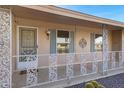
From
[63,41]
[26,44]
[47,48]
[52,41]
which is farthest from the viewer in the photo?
[63,41]

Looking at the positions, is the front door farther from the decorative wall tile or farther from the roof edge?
the roof edge

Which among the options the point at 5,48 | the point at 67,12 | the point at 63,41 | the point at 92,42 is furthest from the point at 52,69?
the point at 92,42

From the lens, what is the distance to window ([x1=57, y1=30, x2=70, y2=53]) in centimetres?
1013

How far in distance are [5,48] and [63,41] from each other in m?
5.34

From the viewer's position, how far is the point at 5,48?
5273mm

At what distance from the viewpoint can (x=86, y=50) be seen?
463 inches

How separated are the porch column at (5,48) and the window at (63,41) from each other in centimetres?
492

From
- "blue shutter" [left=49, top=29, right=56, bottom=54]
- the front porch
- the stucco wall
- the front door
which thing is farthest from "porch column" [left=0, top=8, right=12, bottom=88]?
"blue shutter" [left=49, top=29, right=56, bottom=54]

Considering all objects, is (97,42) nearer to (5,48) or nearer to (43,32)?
(43,32)

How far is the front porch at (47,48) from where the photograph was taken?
5.35 metres

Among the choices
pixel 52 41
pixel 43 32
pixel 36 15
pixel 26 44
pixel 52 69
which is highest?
pixel 36 15

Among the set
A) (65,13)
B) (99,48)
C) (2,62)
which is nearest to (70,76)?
(65,13)

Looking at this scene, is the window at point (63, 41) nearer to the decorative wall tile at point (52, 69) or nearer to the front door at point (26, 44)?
the front door at point (26, 44)
